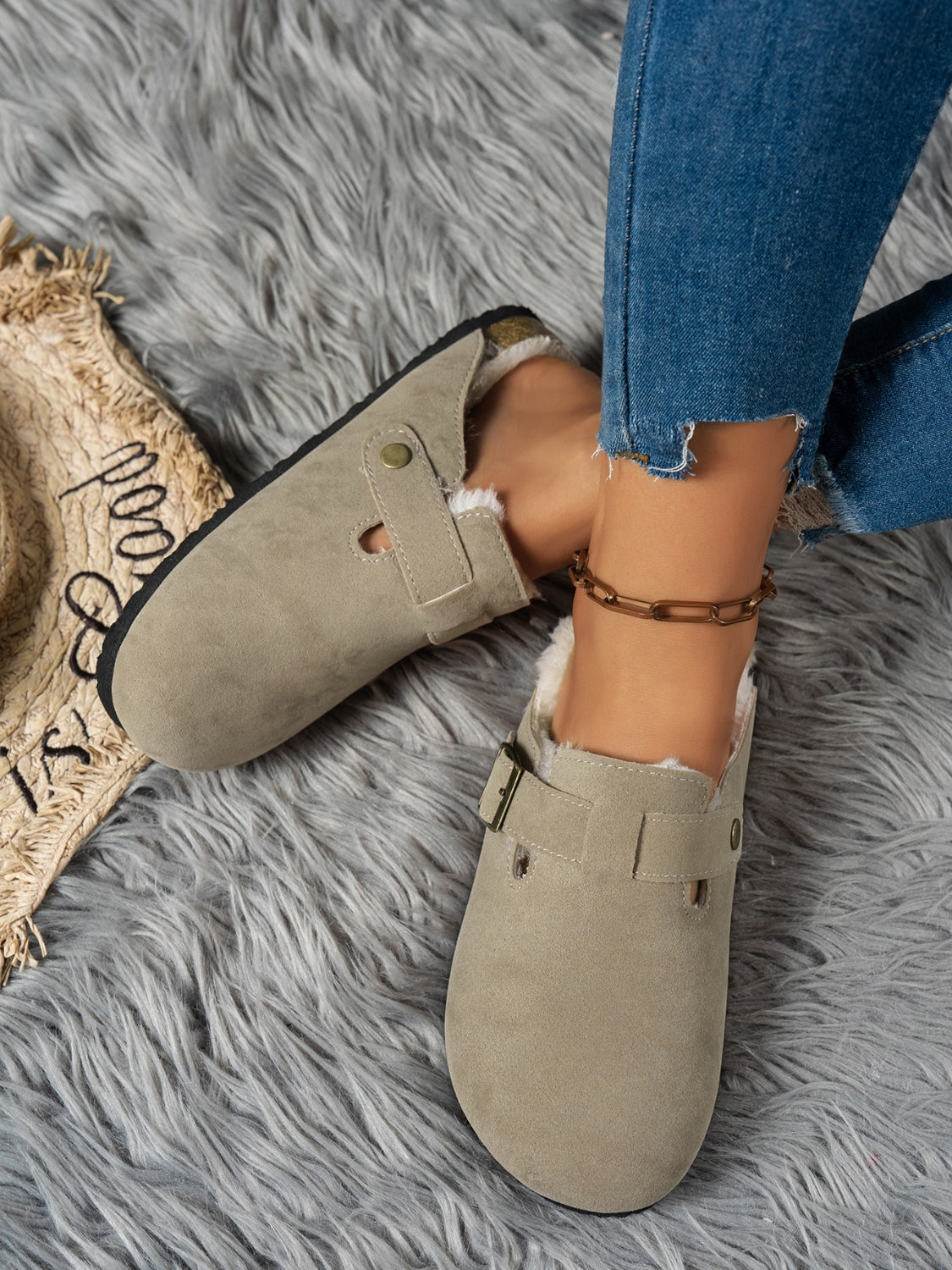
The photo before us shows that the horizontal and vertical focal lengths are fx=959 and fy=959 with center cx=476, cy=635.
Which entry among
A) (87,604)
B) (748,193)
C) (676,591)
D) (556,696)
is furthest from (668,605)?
(87,604)

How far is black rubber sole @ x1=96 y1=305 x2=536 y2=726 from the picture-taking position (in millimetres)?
673

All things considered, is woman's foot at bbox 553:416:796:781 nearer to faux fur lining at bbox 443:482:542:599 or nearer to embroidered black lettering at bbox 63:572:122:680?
faux fur lining at bbox 443:482:542:599

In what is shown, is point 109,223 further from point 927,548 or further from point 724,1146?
point 724,1146

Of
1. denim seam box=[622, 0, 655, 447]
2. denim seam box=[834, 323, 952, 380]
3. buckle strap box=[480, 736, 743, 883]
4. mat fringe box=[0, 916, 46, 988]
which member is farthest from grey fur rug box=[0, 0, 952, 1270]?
denim seam box=[622, 0, 655, 447]

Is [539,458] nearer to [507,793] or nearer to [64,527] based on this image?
[507,793]

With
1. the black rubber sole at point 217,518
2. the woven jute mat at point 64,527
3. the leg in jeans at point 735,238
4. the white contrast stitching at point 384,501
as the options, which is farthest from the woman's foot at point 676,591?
the woven jute mat at point 64,527

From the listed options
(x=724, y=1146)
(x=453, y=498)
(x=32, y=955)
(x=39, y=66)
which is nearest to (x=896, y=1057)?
(x=724, y=1146)

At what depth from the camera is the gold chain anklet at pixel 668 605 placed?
578mm

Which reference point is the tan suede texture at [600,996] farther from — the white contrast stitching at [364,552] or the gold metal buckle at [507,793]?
the white contrast stitching at [364,552]

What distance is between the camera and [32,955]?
0.68m

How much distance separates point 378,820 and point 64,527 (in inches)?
13.5

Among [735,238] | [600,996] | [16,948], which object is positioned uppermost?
[735,238]

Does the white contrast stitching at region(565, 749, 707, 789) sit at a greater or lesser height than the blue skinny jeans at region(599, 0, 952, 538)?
lesser

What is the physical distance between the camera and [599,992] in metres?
0.60
